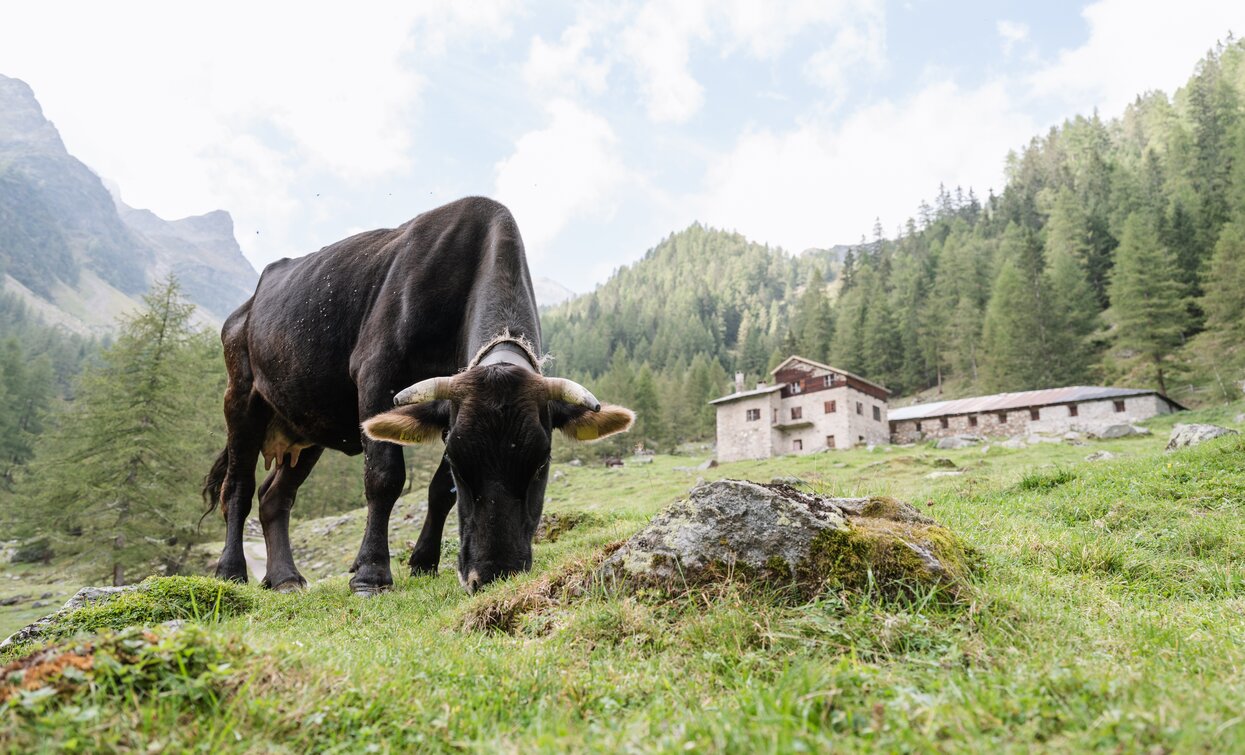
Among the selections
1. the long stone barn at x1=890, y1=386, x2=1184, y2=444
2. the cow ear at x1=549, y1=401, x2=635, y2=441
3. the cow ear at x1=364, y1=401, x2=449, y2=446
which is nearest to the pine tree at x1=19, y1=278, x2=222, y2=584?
the cow ear at x1=364, y1=401, x2=449, y2=446

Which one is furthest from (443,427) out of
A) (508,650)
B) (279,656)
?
(279,656)

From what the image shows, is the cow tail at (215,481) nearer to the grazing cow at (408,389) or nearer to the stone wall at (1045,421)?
the grazing cow at (408,389)

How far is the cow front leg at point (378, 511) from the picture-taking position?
6371mm

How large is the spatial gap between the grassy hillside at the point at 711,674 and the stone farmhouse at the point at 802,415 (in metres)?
47.1

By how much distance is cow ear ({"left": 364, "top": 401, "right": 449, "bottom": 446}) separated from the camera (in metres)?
5.52

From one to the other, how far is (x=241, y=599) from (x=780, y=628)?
468cm

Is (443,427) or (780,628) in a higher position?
(443,427)

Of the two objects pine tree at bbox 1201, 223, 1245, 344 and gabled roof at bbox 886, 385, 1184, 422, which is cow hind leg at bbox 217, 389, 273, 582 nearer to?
gabled roof at bbox 886, 385, 1184, 422

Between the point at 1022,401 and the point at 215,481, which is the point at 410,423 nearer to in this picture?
the point at 215,481

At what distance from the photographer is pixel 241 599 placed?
538 centimetres

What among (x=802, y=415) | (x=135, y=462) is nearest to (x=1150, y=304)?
(x=802, y=415)

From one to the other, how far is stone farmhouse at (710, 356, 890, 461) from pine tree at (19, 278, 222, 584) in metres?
38.7

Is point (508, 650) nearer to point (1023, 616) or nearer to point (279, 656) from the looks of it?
point (279, 656)

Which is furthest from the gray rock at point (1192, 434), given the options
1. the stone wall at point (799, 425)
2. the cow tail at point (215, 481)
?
the stone wall at point (799, 425)
